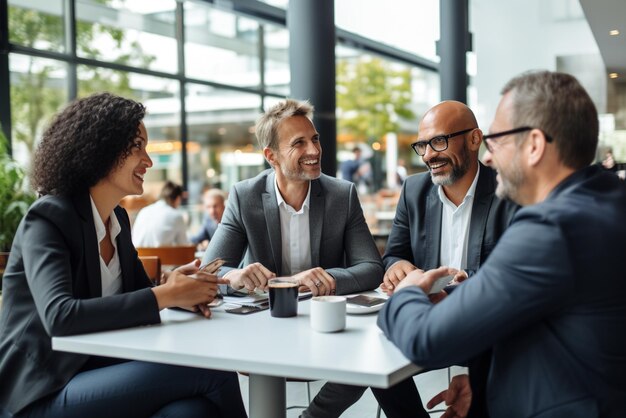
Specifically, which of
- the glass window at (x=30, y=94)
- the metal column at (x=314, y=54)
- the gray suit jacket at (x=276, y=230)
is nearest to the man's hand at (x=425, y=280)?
the gray suit jacket at (x=276, y=230)

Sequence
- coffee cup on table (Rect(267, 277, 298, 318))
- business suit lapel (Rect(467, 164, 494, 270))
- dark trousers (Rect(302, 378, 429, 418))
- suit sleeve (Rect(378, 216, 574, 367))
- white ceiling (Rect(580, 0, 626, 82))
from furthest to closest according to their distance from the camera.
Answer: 1. white ceiling (Rect(580, 0, 626, 82))
2. business suit lapel (Rect(467, 164, 494, 270))
3. dark trousers (Rect(302, 378, 429, 418))
4. coffee cup on table (Rect(267, 277, 298, 318))
5. suit sleeve (Rect(378, 216, 574, 367))

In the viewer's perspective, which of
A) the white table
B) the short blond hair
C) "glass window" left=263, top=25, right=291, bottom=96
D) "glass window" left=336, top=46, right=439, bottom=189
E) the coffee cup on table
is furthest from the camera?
"glass window" left=336, top=46, right=439, bottom=189

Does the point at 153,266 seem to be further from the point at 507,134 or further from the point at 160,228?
the point at 507,134

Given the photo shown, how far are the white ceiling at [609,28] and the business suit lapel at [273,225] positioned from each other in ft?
17.2

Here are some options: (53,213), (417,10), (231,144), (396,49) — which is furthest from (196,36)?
(53,213)

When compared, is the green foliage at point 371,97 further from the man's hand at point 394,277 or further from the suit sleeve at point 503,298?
the suit sleeve at point 503,298

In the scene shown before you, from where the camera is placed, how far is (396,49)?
10680 millimetres

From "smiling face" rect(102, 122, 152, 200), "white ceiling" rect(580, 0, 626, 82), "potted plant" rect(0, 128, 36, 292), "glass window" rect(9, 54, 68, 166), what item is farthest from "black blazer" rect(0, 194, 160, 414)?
"white ceiling" rect(580, 0, 626, 82)

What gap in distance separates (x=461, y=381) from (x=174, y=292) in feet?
2.76

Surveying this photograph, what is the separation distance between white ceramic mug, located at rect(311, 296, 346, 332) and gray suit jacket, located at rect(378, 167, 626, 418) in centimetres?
30

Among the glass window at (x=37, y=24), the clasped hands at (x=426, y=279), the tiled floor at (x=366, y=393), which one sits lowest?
the tiled floor at (x=366, y=393)

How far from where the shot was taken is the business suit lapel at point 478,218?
2422 millimetres

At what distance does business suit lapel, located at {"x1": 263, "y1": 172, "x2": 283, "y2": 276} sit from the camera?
2.64 metres

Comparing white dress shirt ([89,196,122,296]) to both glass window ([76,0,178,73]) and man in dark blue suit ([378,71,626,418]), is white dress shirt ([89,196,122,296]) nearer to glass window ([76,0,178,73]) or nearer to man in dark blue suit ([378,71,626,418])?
man in dark blue suit ([378,71,626,418])
